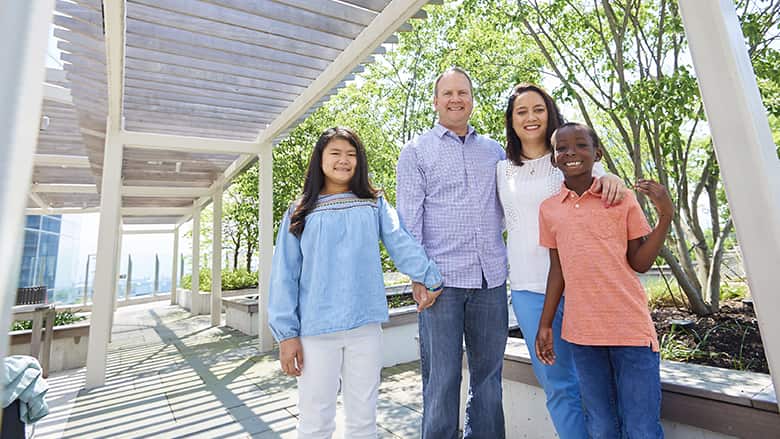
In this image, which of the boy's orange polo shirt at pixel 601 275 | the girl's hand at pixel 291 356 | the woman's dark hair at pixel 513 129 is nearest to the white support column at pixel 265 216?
the girl's hand at pixel 291 356

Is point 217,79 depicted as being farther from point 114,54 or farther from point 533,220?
point 533,220

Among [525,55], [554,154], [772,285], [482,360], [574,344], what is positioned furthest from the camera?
[525,55]

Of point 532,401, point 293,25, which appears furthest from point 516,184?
point 293,25

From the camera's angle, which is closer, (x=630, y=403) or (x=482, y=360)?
(x=630, y=403)

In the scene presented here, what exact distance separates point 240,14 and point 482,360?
324 cm

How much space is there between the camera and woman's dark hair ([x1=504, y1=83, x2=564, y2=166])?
1945mm

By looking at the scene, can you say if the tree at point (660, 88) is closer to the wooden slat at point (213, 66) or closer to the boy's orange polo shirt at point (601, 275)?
the boy's orange polo shirt at point (601, 275)

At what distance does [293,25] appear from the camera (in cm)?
349

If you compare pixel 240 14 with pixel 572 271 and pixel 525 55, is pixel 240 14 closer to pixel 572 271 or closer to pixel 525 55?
pixel 572 271

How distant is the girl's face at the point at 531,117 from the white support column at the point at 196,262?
960 cm

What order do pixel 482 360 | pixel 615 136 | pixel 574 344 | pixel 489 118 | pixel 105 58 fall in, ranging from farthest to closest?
1. pixel 615 136
2. pixel 489 118
3. pixel 105 58
4. pixel 482 360
5. pixel 574 344

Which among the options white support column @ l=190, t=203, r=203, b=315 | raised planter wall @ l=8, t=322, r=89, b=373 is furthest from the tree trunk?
white support column @ l=190, t=203, r=203, b=315

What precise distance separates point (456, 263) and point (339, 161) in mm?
757

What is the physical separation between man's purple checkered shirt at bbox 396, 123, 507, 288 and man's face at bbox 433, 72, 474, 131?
69 mm
